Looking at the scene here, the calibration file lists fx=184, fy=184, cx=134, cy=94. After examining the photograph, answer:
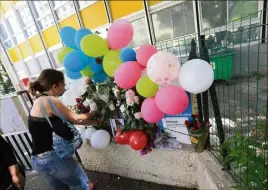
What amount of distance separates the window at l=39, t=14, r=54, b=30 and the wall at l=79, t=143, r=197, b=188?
8.12m

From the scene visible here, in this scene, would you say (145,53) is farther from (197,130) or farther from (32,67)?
(32,67)

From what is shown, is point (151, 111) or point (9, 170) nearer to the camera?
point (9, 170)

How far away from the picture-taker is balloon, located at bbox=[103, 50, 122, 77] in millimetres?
1706

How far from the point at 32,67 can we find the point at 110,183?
10.9 metres

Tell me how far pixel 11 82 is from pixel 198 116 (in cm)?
355

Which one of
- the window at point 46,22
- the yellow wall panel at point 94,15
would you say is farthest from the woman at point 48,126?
the window at point 46,22

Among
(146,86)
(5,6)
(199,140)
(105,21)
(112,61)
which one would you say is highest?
(5,6)

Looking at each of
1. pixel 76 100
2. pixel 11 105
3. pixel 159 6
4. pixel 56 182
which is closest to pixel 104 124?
pixel 76 100

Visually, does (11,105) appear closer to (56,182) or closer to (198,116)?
(56,182)

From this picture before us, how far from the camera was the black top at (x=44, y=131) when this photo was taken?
56.8 inches

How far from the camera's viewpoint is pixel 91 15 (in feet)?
23.8

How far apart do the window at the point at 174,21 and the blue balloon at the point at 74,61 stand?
458 cm

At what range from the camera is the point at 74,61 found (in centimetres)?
175

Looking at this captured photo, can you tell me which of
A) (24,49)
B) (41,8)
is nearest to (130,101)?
(41,8)
